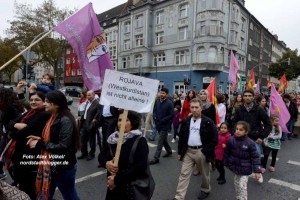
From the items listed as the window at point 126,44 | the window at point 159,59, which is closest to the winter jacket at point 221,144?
the window at point 159,59

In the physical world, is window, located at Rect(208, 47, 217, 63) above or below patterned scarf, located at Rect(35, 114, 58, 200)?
above

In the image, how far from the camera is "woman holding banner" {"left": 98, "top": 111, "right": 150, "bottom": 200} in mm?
2422

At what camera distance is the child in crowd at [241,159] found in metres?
3.79

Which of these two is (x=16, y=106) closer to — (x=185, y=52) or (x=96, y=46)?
(x=96, y=46)

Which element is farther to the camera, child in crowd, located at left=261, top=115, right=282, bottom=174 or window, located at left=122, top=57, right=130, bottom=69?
window, located at left=122, top=57, right=130, bottom=69

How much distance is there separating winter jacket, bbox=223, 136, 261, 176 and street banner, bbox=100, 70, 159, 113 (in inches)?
84.3

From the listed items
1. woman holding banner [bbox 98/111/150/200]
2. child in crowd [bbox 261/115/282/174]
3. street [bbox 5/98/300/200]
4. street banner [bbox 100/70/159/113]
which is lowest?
street [bbox 5/98/300/200]

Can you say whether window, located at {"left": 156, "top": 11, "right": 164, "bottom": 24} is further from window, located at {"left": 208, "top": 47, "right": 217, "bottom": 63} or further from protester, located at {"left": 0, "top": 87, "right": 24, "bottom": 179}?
protester, located at {"left": 0, "top": 87, "right": 24, "bottom": 179}

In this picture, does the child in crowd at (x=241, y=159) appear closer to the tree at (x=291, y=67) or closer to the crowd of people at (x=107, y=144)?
the crowd of people at (x=107, y=144)

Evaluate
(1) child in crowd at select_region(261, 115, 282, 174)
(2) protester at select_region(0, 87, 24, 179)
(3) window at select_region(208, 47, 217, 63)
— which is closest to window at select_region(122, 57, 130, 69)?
(3) window at select_region(208, 47, 217, 63)

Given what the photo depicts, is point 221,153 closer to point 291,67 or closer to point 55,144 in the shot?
point 55,144

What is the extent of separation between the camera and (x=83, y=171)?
212 inches

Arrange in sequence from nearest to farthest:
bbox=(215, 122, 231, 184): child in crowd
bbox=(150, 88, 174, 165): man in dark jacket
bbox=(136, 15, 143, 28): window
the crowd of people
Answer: the crowd of people → bbox=(215, 122, 231, 184): child in crowd → bbox=(150, 88, 174, 165): man in dark jacket → bbox=(136, 15, 143, 28): window

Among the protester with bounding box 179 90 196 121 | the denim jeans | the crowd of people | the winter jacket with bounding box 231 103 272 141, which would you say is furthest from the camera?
the protester with bounding box 179 90 196 121
